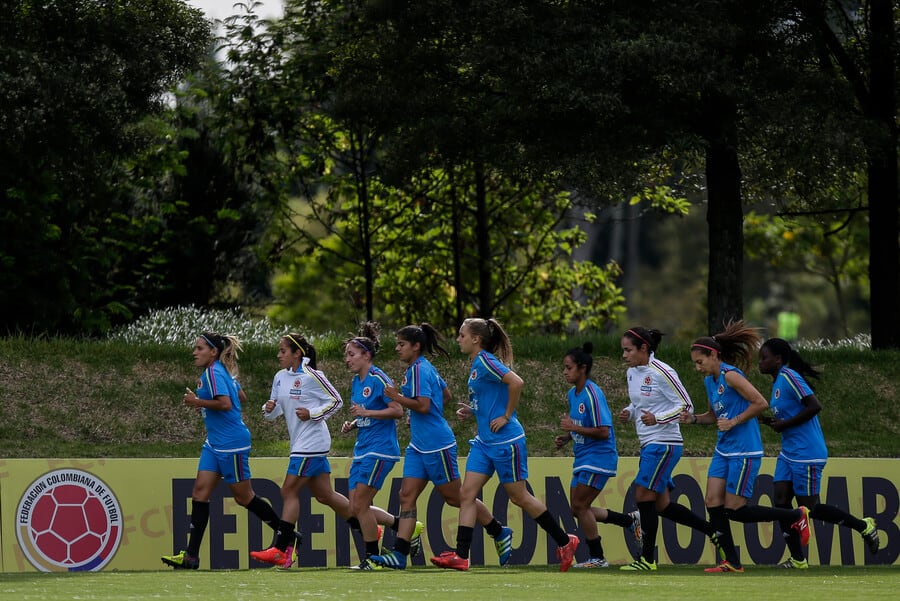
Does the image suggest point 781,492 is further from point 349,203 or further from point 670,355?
point 349,203

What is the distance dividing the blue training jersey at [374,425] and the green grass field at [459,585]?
102 cm

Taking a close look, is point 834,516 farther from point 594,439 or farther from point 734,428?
point 594,439

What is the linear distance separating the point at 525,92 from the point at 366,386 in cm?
855

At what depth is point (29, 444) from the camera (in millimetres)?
16141

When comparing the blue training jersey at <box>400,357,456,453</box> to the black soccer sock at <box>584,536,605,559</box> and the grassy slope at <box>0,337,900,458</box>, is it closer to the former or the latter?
the black soccer sock at <box>584,536,605,559</box>

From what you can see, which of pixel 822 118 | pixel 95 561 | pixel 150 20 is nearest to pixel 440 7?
pixel 150 20

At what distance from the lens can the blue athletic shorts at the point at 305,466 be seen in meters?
11.6

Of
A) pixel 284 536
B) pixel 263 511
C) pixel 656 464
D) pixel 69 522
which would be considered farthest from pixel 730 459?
pixel 69 522

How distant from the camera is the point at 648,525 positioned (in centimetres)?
1137

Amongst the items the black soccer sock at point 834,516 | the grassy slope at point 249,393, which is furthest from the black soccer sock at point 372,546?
the grassy slope at point 249,393

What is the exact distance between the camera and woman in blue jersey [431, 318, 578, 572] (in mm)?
10992

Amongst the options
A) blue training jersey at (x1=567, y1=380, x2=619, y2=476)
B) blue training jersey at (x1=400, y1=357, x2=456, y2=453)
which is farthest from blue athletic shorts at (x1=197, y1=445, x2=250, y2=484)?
blue training jersey at (x1=567, y1=380, x2=619, y2=476)

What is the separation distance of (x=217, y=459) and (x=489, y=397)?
252 cm

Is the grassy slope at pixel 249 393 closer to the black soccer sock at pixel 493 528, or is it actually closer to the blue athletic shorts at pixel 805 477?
the blue athletic shorts at pixel 805 477
